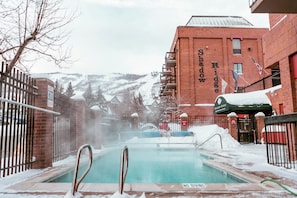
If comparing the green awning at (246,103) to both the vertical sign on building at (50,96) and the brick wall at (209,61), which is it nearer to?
the brick wall at (209,61)

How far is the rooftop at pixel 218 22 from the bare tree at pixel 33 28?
2248cm

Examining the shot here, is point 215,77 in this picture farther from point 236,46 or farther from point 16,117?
point 16,117

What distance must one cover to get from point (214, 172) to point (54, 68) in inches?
282

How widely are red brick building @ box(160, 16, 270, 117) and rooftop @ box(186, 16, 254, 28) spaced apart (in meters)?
0.75

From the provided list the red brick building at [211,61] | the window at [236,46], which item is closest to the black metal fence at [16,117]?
the red brick building at [211,61]

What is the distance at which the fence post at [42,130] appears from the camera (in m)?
6.02

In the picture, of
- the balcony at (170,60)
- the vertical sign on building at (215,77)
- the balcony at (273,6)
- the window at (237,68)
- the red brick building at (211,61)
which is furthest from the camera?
the balcony at (170,60)

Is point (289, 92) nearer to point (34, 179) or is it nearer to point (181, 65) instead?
point (34, 179)

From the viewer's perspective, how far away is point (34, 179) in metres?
4.58

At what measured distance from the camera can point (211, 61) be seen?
2706 cm

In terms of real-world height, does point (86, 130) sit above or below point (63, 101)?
below

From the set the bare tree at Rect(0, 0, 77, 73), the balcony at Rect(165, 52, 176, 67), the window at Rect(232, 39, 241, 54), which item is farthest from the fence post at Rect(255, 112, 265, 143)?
the balcony at Rect(165, 52, 176, 67)

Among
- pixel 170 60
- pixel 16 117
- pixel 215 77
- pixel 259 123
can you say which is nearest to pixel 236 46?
pixel 215 77

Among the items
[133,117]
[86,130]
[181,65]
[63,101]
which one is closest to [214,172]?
[63,101]
